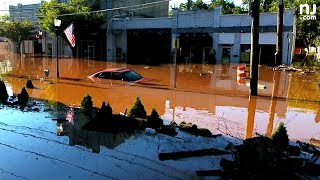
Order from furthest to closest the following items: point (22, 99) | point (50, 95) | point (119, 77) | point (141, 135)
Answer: point (119, 77), point (50, 95), point (22, 99), point (141, 135)

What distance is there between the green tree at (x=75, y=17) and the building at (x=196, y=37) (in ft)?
9.47

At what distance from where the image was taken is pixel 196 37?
41.8m

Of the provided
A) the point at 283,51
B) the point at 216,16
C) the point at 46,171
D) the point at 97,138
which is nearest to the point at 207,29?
the point at 216,16

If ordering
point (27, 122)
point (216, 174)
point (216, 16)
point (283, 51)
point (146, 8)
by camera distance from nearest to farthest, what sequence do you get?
point (216, 174) < point (27, 122) < point (283, 51) < point (216, 16) < point (146, 8)

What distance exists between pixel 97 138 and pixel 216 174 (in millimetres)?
4224

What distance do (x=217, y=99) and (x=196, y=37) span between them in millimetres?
25197

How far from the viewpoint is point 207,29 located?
40.5 meters

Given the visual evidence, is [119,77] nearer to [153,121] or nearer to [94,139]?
[153,121]

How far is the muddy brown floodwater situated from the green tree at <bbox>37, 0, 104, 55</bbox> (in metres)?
19.0

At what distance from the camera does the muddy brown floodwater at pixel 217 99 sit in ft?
41.3

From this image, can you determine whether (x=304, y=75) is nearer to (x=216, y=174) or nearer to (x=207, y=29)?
(x=207, y=29)

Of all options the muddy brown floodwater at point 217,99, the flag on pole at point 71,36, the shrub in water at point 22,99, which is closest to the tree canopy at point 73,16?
the muddy brown floodwater at point 217,99

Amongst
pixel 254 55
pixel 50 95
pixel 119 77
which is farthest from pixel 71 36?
pixel 254 55

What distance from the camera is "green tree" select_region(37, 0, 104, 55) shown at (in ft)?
142
